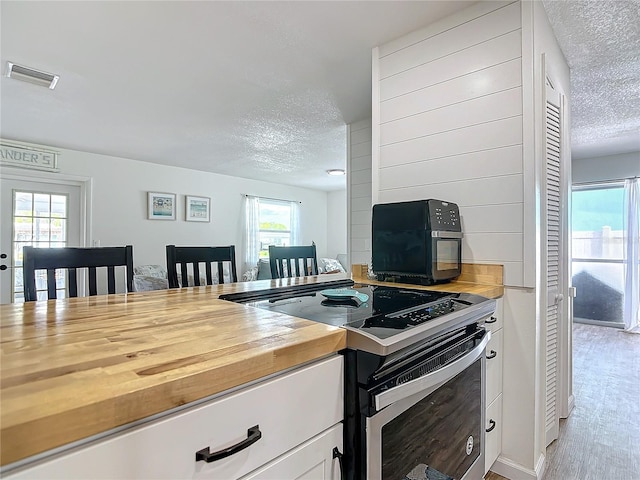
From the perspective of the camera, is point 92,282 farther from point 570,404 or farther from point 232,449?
point 570,404

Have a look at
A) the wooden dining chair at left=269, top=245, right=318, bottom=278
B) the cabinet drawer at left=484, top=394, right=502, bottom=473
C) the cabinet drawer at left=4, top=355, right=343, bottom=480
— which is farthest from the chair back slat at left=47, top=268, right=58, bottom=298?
the cabinet drawer at left=484, top=394, right=502, bottom=473

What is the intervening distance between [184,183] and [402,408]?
5.17 meters

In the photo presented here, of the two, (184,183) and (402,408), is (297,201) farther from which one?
(402,408)

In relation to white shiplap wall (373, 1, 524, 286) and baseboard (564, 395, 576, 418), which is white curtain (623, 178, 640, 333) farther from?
white shiplap wall (373, 1, 524, 286)

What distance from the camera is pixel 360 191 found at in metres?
3.39

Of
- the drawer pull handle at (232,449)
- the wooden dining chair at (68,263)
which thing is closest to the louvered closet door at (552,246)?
the drawer pull handle at (232,449)

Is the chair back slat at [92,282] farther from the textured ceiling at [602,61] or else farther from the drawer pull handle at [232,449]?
the textured ceiling at [602,61]

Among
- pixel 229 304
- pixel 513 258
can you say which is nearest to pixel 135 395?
pixel 229 304

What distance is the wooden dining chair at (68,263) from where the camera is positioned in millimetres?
1394

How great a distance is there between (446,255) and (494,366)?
55 cm

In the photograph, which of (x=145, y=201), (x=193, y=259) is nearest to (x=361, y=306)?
(x=193, y=259)

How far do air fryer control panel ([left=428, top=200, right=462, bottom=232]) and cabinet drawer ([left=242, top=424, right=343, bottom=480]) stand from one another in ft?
3.52

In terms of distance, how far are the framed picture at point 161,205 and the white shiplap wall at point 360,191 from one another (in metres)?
3.05

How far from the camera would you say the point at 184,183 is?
17.6 ft
